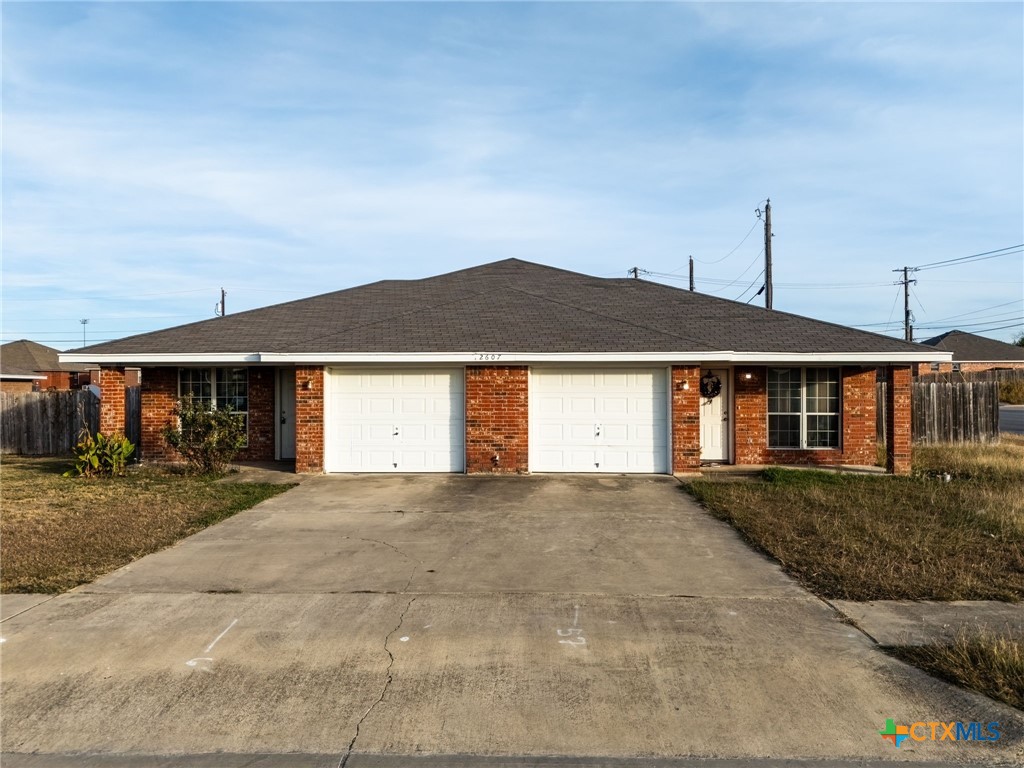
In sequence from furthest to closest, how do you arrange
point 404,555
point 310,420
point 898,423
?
point 898,423 → point 310,420 → point 404,555

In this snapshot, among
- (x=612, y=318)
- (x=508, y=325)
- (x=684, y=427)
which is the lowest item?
(x=684, y=427)

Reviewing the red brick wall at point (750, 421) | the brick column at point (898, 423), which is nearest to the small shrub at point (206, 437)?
the red brick wall at point (750, 421)

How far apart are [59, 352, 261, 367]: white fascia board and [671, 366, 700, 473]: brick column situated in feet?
27.5

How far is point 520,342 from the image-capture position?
566 inches

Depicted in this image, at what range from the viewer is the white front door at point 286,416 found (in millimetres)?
16406

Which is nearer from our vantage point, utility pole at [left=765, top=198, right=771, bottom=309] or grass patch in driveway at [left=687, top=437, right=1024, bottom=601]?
grass patch in driveway at [left=687, top=437, right=1024, bottom=601]

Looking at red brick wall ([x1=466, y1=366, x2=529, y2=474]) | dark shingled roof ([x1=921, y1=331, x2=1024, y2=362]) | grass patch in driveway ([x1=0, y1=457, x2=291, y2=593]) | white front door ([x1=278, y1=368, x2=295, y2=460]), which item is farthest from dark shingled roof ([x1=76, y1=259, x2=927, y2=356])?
dark shingled roof ([x1=921, y1=331, x2=1024, y2=362])

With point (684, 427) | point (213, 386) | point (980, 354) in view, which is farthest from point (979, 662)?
point (980, 354)

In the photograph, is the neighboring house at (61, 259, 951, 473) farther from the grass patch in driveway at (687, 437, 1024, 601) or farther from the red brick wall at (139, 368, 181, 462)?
the grass patch in driveway at (687, 437, 1024, 601)

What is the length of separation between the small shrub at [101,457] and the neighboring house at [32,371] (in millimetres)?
25049

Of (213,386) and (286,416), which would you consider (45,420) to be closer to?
(213,386)

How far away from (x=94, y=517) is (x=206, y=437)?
13.7 ft

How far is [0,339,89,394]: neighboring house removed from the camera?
123 feet

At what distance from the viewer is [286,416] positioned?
1655 centimetres
